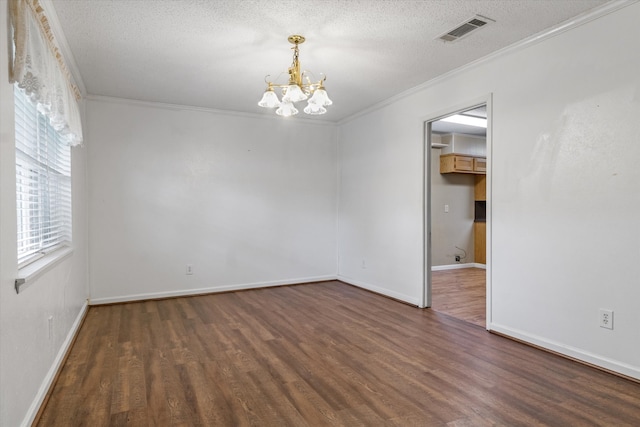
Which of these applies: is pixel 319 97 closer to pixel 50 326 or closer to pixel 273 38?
pixel 273 38

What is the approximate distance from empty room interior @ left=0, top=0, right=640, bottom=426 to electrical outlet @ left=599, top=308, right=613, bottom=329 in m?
0.01

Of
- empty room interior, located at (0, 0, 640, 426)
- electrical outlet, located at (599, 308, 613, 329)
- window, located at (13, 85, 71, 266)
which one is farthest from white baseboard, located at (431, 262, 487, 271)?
window, located at (13, 85, 71, 266)

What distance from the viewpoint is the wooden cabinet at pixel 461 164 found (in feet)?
22.3

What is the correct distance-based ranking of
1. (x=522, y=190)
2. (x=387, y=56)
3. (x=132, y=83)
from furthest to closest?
(x=132, y=83)
(x=387, y=56)
(x=522, y=190)

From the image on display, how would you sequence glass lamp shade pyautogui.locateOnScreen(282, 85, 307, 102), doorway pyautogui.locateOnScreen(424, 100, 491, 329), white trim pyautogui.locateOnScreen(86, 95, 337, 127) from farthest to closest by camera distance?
doorway pyautogui.locateOnScreen(424, 100, 491, 329) → white trim pyautogui.locateOnScreen(86, 95, 337, 127) → glass lamp shade pyautogui.locateOnScreen(282, 85, 307, 102)

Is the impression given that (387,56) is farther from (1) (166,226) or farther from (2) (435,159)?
(2) (435,159)

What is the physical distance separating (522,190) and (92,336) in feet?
13.3

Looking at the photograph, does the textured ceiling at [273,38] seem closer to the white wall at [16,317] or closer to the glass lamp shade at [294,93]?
the glass lamp shade at [294,93]

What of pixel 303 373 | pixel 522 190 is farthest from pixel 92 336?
pixel 522 190

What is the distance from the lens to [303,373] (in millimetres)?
2654

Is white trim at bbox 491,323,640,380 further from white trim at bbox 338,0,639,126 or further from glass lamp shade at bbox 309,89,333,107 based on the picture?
glass lamp shade at bbox 309,89,333,107

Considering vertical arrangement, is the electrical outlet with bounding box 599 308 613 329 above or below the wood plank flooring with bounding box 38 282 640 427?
above

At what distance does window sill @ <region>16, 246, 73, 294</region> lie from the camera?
1907mm

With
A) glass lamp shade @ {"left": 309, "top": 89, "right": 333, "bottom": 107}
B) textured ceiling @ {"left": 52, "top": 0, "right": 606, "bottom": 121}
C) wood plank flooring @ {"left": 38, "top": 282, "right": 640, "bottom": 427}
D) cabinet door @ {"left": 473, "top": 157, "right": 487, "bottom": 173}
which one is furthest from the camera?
cabinet door @ {"left": 473, "top": 157, "right": 487, "bottom": 173}
